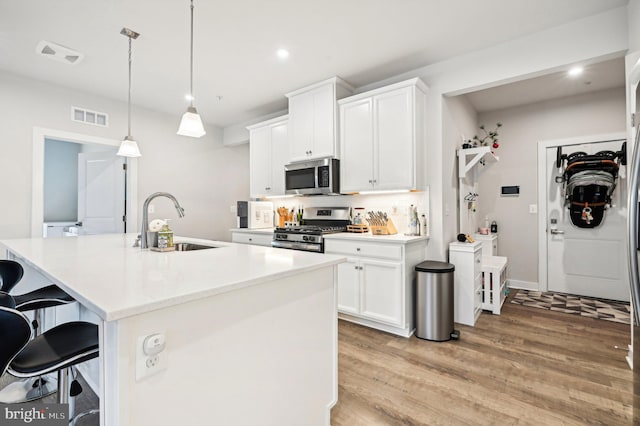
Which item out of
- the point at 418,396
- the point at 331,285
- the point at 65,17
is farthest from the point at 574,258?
the point at 65,17

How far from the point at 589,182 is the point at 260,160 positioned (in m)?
4.30

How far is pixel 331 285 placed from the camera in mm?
1682

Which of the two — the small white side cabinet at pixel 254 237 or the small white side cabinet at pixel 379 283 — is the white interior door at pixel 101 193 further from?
the small white side cabinet at pixel 379 283

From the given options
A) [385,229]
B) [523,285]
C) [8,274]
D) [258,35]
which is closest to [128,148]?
[8,274]

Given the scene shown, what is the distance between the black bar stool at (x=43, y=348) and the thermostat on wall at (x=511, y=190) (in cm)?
498

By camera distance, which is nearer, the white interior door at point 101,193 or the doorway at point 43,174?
the doorway at point 43,174

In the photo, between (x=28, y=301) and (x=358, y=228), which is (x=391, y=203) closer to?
(x=358, y=228)

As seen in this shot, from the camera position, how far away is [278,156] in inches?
169

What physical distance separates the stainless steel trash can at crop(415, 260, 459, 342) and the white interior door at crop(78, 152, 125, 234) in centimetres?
397

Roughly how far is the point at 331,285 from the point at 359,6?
2.05 m

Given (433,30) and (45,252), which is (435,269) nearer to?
(433,30)

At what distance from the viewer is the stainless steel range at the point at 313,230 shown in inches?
134

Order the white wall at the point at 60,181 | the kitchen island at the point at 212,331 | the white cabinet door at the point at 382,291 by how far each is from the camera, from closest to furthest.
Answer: the kitchen island at the point at 212,331, the white cabinet door at the point at 382,291, the white wall at the point at 60,181

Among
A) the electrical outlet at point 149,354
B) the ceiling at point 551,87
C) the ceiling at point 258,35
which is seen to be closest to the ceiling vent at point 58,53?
the ceiling at point 258,35
